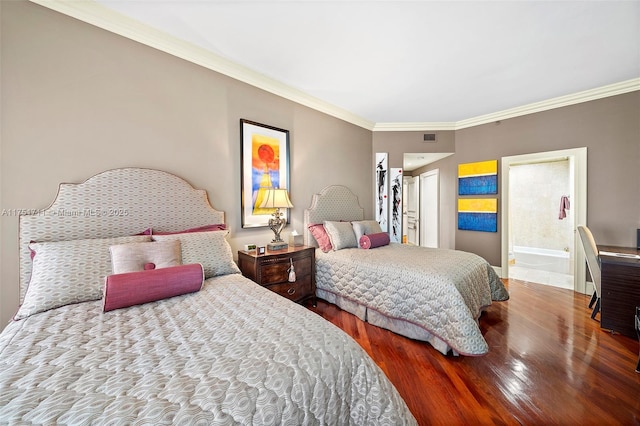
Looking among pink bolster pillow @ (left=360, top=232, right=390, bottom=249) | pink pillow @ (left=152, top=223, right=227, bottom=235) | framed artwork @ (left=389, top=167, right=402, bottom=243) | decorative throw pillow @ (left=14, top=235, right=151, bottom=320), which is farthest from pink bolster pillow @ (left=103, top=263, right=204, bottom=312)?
framed artwork @ (left=389, top=167, right=402, bottom=243)

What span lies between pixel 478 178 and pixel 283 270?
375 centimetres

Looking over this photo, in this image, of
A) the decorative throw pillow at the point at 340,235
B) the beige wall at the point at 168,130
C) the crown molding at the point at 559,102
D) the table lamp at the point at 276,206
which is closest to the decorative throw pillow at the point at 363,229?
the decorative throw pillow at the point at 340,235

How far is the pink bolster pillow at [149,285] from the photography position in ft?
4.21

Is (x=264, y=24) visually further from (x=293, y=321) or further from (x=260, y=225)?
(x=293, y=321)

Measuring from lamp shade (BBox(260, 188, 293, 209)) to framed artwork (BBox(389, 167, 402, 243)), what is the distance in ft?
7.93

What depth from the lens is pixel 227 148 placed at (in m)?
2.54

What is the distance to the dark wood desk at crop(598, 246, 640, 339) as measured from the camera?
2.23m

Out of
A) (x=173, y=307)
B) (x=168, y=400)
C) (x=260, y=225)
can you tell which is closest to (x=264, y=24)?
(x=260, y=225)

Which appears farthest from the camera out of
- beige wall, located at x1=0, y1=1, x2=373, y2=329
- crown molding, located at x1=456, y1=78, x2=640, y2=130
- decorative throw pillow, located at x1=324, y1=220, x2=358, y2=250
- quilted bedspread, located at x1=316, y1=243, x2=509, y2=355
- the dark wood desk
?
decorative throw pillow, located at x1=324, y1=220, x2=358, y2=250

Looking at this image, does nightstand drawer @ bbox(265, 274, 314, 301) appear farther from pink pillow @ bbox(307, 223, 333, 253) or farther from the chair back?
the chair back

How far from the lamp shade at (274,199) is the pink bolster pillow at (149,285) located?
1.18 m

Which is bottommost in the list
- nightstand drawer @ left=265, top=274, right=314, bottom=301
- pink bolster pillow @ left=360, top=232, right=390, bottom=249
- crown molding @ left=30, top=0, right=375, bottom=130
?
nightstand drawer @ left=265, top=274, right=314, bottom=301

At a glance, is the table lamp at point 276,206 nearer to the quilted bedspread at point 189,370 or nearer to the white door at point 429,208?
the quilted bedspread at point 189,370

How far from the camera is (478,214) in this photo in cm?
418
